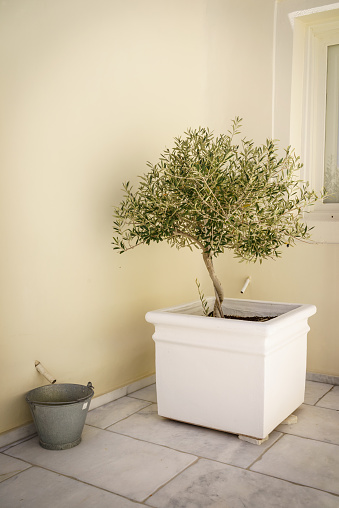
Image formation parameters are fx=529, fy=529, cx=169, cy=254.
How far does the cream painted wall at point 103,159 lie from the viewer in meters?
2.44

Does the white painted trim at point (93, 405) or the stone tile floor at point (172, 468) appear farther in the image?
the white painted trim at point (93, 405)

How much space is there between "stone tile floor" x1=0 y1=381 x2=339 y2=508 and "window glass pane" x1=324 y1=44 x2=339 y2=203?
147 centimetres

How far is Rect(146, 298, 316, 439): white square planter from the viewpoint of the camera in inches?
95.0

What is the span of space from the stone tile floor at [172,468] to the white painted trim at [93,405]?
32mm

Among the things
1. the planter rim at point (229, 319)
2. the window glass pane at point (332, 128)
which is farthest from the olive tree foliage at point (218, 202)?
the window glass pane at point (332, 128)

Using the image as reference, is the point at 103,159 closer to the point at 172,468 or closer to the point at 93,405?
the point at 93,405

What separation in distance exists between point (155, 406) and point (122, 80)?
71.6 inches

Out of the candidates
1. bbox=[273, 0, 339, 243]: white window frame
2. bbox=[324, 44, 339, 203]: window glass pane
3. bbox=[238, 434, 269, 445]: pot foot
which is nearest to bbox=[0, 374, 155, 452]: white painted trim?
bbox=[238, 434, 269, 445]: pot foot

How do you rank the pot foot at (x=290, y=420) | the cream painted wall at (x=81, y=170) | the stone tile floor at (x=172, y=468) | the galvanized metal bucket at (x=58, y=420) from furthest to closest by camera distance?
the pot foot at (x=290, y=420)
the cream painted wall at (x=81, y=170)
the galvanized metal bucket at (x=58, y=420)
the stone tile floor at (x=172, y=468)

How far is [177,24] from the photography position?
3332mm

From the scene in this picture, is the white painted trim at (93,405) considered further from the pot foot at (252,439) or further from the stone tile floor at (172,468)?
the pot foot at (252,439)

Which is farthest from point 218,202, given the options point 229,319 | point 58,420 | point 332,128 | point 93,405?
point 332,128

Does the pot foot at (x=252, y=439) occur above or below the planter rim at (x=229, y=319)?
below

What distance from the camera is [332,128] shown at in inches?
134
